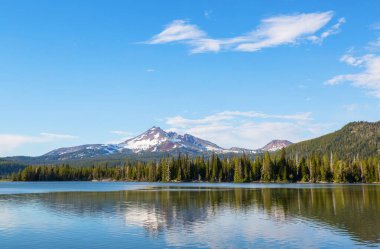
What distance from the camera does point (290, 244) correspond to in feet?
142

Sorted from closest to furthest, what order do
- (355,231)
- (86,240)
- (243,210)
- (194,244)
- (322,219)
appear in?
(194,244), (86,240), (355,231), (322,219), (243,210)

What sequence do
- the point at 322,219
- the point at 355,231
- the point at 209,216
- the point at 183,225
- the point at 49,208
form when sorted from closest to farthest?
the point at 355,231
the point at 183,225
the point at 322,219
the point at 209,216
the point at 49,208

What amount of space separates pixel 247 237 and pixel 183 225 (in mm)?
11226

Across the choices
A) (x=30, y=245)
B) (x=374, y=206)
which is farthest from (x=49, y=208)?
(x=374, y=206)

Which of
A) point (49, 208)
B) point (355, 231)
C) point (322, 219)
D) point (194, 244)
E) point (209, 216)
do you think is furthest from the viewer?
point (49, 208)

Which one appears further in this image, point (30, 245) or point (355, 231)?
point (355, 231)

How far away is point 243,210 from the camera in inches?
2958

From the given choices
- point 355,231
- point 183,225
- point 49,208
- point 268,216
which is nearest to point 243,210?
point 268,216

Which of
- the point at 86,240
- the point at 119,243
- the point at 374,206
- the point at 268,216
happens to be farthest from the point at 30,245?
the point at 374,206

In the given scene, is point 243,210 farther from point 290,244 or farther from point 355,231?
point 290,244

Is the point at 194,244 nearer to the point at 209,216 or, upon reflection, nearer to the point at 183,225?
the point at 183,225

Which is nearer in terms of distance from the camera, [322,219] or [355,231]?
[355,231]

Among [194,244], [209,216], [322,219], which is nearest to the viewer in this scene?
[194,244]

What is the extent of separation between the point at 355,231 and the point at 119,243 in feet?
92.3
